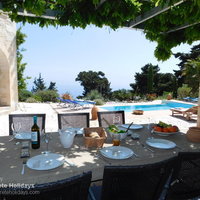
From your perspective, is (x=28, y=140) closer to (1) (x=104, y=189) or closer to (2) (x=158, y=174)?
(1) (x=104, y=189)

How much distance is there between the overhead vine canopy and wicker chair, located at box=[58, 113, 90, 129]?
150cm

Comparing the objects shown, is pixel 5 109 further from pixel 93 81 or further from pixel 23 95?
pixel 93 81

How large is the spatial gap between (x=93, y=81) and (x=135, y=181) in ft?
69.8

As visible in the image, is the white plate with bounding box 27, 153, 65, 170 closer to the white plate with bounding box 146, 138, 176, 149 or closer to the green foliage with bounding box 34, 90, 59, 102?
the white plate with bounding box 146, 138, 176, 149

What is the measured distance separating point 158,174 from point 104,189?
334 mm

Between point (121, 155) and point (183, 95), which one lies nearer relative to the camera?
point (121, 155)

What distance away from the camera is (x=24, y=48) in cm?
912

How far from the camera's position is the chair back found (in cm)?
96

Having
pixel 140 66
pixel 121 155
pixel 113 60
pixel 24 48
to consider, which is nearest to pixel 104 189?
pixel 121 155

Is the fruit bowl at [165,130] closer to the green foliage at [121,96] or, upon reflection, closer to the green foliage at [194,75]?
the green foliage at [194,75]

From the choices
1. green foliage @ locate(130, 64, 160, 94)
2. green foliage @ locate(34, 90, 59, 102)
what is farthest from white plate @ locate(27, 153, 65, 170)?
green foliage @ locate(130, 64, 160, 94)

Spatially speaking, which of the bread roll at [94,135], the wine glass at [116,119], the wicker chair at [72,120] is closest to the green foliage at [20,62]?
the wicker chair at [72,120]

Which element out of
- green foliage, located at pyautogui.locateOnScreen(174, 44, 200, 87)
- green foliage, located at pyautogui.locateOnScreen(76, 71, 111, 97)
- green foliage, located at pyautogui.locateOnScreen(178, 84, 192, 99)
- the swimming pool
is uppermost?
green foliage, located at pyautogui.locateOnScreen(174, 44, 200, 87)

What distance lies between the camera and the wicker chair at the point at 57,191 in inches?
29.5
